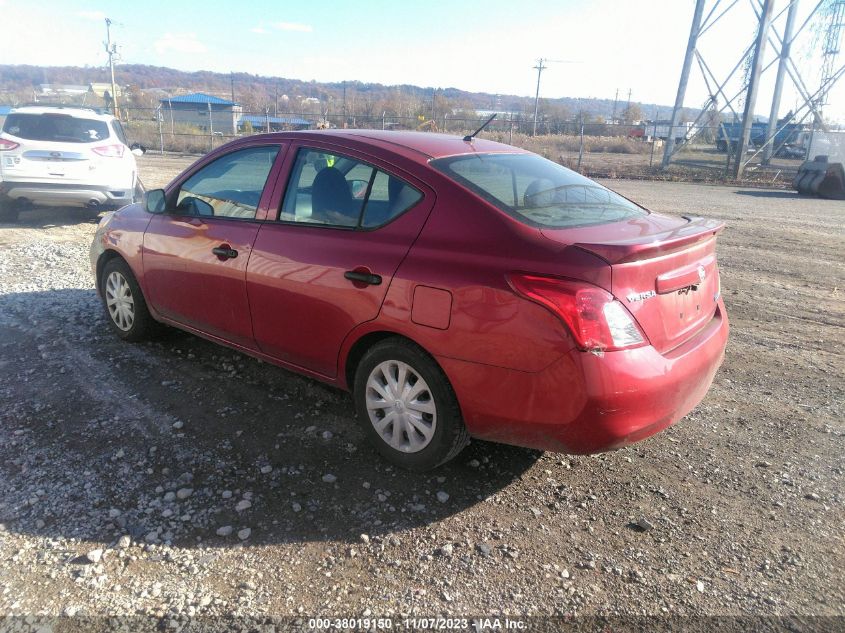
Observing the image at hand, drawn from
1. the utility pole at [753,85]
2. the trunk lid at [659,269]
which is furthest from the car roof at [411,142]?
the utility pole at [753,85]

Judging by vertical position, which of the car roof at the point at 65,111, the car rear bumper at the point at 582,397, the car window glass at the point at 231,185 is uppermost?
the car roof at the point at 65,111

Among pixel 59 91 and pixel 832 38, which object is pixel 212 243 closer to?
pixel 832 38

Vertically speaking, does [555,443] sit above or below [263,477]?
above

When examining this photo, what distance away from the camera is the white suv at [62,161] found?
31.7ft

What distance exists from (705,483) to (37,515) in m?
3.32

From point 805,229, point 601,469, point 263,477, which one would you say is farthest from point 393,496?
point 805,229

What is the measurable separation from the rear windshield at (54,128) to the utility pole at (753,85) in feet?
76.5

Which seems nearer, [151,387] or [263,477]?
[263,477]

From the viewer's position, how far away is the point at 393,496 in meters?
3.21

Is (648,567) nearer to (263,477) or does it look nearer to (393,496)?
(393,496)

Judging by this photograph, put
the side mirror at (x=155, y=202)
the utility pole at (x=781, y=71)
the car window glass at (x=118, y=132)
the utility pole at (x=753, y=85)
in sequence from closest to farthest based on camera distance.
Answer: the side mirror at (x=155, y=202) → the car window glass at (x=118, y=132) → the utility pole at (x=753, y=85) → the utility pole at (x=781, y=71)

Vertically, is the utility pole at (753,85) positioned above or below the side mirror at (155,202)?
above

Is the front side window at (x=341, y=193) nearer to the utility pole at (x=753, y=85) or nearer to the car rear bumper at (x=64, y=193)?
the car rear bumper at (x=64, y=193)

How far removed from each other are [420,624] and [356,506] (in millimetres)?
815
